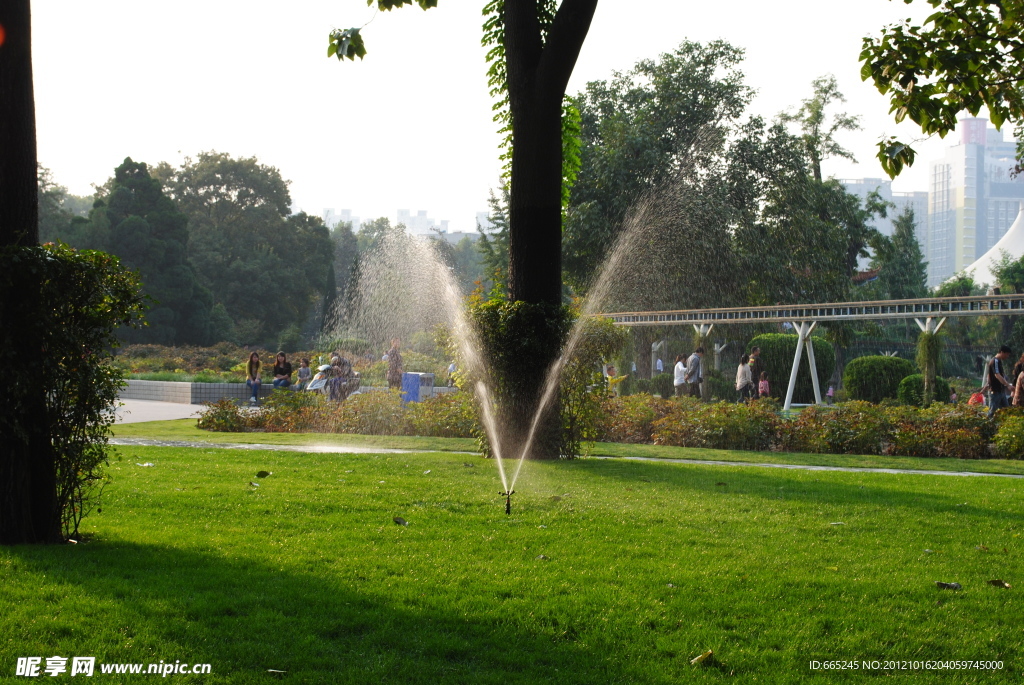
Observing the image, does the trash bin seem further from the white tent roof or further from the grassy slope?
the white tent roof

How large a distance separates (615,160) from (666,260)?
12.4 ft

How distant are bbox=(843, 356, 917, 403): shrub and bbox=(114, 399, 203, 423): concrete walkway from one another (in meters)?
17.3

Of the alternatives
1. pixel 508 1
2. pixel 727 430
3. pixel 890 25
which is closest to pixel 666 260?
pixel 727 430

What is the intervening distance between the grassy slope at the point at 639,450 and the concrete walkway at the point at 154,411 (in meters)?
2.63

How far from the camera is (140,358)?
38250 millimetres

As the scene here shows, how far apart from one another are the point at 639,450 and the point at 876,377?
14.9 m

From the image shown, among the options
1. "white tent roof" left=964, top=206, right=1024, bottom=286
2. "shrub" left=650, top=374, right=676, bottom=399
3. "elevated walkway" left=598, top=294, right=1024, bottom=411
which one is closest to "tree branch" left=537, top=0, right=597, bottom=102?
"elevated walkway" left=598, top=294, right=1024, bottom=411

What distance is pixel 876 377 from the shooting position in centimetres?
2505

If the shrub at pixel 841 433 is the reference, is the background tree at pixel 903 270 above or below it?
above

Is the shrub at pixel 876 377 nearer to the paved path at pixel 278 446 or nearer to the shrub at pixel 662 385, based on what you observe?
the shrub at pixel 662 385

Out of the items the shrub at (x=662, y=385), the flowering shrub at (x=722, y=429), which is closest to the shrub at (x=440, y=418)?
the flowering shrub at (x=722, y=429)

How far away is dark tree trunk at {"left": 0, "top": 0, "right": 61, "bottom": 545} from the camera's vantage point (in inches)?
205

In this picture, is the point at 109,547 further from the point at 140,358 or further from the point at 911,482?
the point at 140,358

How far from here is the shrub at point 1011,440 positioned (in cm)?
1251
